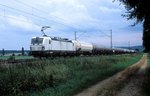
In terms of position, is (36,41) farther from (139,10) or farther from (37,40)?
(139,10)

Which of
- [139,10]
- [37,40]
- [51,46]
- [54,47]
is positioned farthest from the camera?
[54,47]

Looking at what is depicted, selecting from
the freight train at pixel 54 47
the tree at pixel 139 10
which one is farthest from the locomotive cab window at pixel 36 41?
the tree at pixel 139 10

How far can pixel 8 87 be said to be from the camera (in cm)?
1859

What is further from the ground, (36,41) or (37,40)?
(37,40)

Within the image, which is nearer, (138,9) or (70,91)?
(70,91)

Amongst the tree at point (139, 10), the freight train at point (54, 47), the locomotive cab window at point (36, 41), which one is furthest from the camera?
the locomotive cab window at point (36, 41)

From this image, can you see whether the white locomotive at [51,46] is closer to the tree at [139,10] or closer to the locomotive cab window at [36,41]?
the locomotive cab window at [36,41]

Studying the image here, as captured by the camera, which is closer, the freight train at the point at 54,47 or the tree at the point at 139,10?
the tree at the point at 139,10

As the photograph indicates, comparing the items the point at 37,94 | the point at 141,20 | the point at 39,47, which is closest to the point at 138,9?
the point at 141,20

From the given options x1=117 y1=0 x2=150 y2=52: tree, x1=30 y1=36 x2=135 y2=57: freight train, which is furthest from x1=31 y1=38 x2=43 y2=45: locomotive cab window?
x1=117 y1=0 x2=150 y2=52: tree

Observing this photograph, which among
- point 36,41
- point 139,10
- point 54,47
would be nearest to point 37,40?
point 36,41

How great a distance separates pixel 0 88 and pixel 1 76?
1.25 m

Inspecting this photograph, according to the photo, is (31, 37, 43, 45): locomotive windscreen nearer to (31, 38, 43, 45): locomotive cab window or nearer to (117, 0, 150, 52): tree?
(31, 38, 43, 45): locomotive cab window

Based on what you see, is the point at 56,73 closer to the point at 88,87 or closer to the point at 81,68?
the point at 88,87
